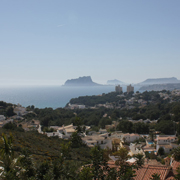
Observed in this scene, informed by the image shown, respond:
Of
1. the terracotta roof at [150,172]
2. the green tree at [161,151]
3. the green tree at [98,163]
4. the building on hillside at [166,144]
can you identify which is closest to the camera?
the green tree at [98,163]

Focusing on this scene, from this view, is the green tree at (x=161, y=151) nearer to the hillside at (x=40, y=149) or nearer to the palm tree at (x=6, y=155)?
the hillside at (x=40, y=149)

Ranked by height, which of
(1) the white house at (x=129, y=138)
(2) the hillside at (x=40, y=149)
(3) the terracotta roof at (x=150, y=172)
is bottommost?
(1) the white house at (x=129, y=138)

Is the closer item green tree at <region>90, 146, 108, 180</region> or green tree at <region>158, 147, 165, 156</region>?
green tree at <region>90, 146, 108, 180</region>

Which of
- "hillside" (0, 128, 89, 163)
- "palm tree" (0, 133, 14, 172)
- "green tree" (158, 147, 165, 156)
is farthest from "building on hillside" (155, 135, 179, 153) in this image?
"palm tree" (0, 133, 14, 172)

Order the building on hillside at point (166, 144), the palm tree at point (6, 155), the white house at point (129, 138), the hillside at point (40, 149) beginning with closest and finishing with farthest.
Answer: the palm tree at point (6, 155)
the hillside at point (40, 149)
the building on hillside at point (166, 144)
the white house at point (129, 138)

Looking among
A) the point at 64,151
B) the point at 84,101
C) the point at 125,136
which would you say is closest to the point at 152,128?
the point at 125,136

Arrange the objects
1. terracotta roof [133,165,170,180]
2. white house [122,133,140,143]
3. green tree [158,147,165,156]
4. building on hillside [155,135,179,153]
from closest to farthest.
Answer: terracotta roof [133,165,170,180]
green tree [158,147,165,156]
building on hillside [155,135,179,153]
white house [122,133,140,143]

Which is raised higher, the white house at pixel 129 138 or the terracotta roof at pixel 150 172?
the terracotta roof at pixel 150 172

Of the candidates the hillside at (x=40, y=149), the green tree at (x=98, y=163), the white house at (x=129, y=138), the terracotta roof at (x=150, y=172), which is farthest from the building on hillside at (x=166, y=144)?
the green tree at (x=98, y=163)

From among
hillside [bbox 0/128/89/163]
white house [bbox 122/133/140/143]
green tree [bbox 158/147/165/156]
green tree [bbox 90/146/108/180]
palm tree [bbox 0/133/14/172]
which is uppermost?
palm tree [bbox 0/133/14/172]

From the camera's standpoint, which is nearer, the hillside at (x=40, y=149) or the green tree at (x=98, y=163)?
the green tree at (x=98, y=163)

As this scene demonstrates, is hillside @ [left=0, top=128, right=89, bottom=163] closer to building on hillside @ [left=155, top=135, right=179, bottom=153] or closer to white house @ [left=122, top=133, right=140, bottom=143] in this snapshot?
building on hillside @ [left=155, top=135, right=179, bottom=153]

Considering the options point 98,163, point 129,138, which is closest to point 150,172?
point 98,163

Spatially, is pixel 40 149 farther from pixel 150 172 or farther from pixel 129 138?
pixel 129 138
